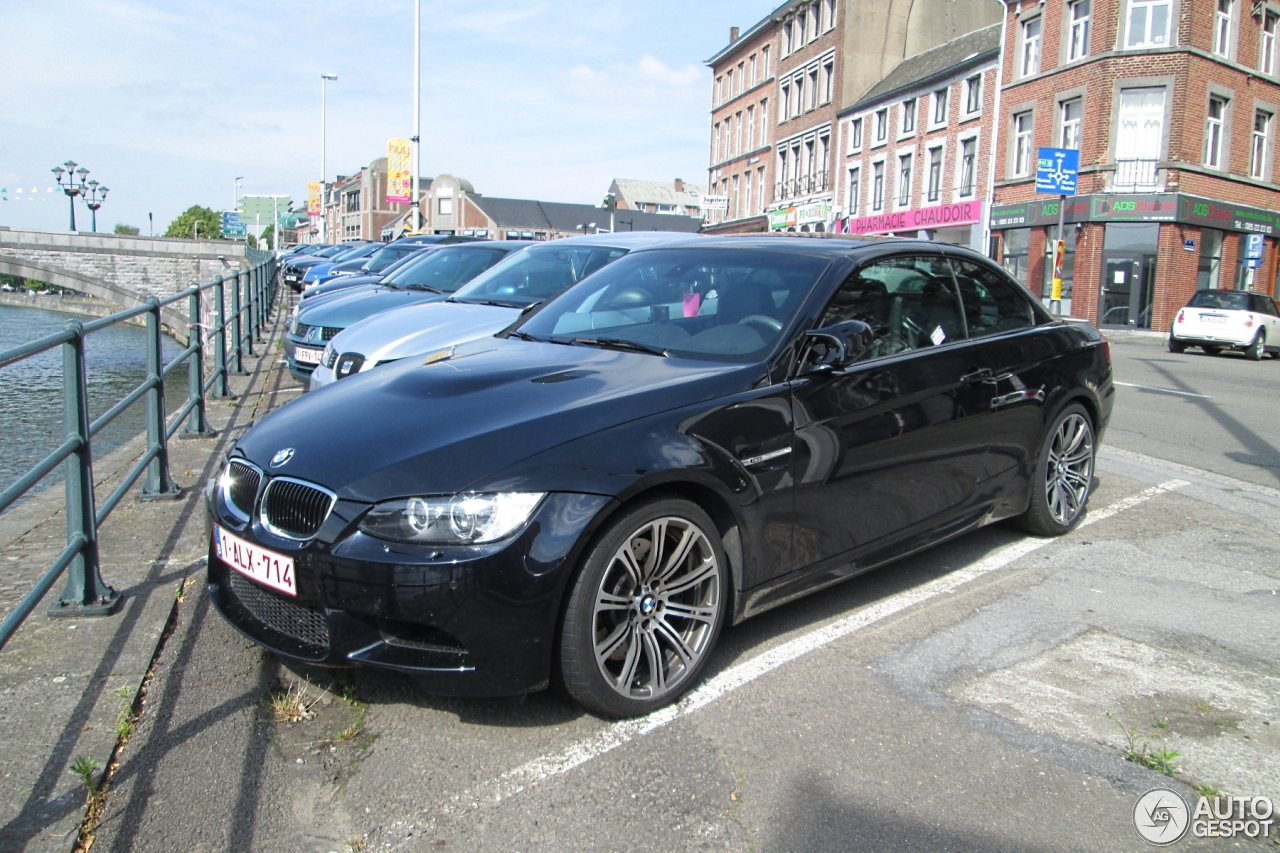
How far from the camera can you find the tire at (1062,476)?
518 centimetres

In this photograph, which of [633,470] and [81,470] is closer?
[633,470]

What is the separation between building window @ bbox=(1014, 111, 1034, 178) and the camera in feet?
107

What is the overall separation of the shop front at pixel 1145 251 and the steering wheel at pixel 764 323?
88.2 ft

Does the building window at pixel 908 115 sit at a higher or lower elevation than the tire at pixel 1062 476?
higher

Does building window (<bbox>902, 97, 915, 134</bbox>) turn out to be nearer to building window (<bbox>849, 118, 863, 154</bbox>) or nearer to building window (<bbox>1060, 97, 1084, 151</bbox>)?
building window (<bbox>849, 118, 863, 154</bbox>)

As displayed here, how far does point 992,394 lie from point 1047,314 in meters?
1.09

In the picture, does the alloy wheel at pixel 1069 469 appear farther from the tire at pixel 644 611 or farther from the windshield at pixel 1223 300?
the windshield at pixel 1223 300

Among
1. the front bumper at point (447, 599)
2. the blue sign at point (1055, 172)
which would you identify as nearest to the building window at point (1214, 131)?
the blue sign at point (1055, 172)

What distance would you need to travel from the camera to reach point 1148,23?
2916cm

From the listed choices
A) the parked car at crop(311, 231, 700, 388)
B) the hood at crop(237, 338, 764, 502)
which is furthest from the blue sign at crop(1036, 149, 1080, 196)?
the hood at crop(237, 338, 764, 502)

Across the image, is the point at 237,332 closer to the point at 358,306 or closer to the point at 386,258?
the point at 358,306

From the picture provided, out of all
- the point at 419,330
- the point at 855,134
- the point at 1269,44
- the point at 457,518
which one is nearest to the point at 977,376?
the point at 457,518

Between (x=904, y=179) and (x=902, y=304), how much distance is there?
38.3 meters

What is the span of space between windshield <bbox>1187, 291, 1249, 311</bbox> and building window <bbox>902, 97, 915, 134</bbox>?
64.9ft
